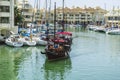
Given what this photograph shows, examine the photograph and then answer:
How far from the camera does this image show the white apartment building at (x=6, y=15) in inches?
2691

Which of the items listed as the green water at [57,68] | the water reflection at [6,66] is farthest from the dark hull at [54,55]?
the water reflection at [6,66]

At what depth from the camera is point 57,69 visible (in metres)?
37.7

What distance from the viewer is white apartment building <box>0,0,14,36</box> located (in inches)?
2691

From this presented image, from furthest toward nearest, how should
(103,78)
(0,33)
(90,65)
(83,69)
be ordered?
(0,33) < (90,65) < (83,69) < (103,78)

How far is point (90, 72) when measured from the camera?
3553 centimetres

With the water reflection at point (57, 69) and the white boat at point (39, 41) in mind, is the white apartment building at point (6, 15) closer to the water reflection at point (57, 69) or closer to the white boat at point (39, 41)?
the white boat at point (39, 41)

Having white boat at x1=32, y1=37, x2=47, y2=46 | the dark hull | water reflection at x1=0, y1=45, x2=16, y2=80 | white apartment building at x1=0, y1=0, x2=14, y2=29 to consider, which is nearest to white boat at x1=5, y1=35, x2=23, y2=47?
white boat at x1=32, y1=37, x2=47, y2=46

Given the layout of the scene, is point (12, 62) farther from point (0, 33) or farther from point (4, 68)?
point (0, 33)

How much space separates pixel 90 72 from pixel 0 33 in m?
34.0

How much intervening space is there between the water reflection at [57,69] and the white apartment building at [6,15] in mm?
27387

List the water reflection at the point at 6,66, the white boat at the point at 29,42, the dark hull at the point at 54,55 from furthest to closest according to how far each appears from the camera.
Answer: the white boat at the point at 29,42 → the dark hull at the point at 54,55 → the water reflection at the point at 6,66

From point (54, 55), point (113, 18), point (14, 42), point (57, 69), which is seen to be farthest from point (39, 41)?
point (113, 18)

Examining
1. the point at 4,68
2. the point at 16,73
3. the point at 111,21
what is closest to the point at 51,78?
the point at 16,73

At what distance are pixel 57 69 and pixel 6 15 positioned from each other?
34.3 m
